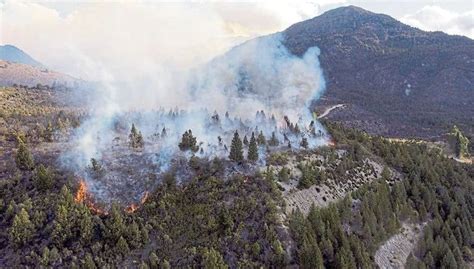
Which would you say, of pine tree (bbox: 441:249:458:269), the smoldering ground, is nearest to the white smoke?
the smoldering ground

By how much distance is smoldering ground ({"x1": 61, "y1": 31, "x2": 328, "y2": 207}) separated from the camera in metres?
69.1

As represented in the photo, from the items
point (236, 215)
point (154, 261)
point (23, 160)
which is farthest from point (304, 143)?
point (23, 160)

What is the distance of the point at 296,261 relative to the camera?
53.4 metres

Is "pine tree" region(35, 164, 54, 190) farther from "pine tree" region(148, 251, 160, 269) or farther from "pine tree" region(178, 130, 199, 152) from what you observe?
"pine tree" region(178, 130, 199, 152)

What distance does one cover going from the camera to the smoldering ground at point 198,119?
227ft

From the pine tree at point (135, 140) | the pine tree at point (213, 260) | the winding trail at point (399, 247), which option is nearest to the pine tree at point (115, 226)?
the pine tree at point (213, 260)

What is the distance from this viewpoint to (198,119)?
3861 inches

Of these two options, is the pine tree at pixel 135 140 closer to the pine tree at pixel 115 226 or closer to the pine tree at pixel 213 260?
the pine tree at pixel 115 226

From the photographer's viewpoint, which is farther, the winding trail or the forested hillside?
the winding trail

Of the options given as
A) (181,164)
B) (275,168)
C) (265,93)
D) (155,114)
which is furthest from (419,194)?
(265,93)

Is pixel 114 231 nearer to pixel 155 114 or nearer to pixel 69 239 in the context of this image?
pixel 69 239

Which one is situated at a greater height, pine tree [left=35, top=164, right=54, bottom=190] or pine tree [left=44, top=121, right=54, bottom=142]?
pine tree [left=44, top=121, right=54, bottom=142]

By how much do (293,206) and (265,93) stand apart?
85944 mm

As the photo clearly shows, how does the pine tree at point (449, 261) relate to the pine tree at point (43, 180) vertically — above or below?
below
